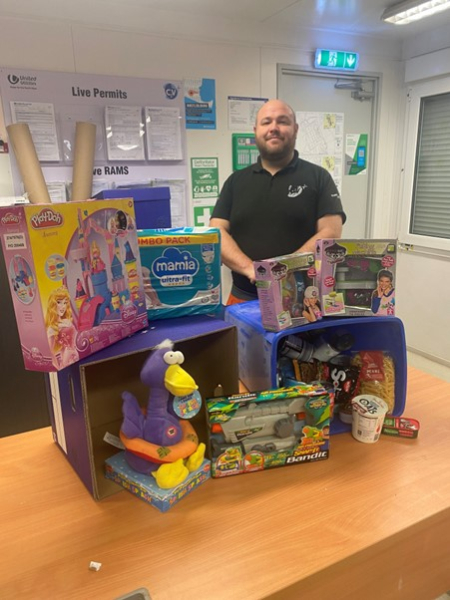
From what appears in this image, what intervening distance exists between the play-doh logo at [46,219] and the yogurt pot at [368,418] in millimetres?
759

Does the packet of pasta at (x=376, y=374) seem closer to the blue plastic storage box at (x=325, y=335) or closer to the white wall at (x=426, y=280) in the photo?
the blue plastic storage box at (x=325, y=335)

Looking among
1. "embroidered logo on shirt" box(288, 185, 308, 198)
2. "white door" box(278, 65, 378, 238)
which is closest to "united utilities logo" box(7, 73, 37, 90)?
"embroidered logo on shirt" box(288, 185, 308, 198)

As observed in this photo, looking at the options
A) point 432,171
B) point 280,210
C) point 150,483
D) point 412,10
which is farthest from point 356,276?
point 432,171

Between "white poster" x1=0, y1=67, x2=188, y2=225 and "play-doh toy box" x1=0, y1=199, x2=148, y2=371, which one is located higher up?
"white poster" x1=0, y1=67, x2=188, y2=225

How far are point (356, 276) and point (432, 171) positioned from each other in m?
3.05

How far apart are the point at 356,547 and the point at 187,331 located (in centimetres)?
50

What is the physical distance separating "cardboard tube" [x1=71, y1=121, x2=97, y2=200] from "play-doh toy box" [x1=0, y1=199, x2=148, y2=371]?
1826 millimetres

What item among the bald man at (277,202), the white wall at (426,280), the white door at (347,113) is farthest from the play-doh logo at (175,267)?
the white wall at (426,280)

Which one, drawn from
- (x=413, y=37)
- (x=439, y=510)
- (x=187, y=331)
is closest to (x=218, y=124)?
(x=413, y=37)

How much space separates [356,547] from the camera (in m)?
0.77

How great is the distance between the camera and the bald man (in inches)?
90.4

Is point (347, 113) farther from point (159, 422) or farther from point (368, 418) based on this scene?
point (159, 422)

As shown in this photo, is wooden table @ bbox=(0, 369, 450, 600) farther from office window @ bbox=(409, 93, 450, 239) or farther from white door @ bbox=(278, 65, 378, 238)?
office window @ bbox=(409, 93, 450, 239)

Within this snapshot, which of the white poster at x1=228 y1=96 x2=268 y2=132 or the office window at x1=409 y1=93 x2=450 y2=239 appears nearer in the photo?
the white poster at x1=228 y1=96 x2=268 y2=132
